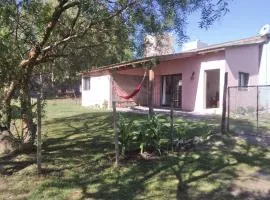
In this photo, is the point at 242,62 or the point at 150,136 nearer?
the point at 150,136

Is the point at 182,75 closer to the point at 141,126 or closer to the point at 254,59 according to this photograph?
the point at 254,59

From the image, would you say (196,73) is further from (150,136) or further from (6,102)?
(6,102)

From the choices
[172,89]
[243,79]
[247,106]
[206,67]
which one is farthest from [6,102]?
[172,89]

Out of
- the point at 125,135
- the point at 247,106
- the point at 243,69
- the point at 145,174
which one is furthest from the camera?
the point at 243,69

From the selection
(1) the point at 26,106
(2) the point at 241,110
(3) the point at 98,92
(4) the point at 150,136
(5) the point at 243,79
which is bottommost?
(4) the point at 150,136

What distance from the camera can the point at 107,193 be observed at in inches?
250

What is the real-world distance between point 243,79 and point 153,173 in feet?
43.7

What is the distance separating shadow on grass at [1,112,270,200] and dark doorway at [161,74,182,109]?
11.7m

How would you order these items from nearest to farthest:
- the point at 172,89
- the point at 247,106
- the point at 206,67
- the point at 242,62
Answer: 1. the point at 247,106
2. the point at 206,67
3. the point at 242,62
4. the point at 172,89

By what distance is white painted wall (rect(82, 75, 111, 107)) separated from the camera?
22.8 m

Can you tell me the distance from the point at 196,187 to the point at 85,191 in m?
1.90

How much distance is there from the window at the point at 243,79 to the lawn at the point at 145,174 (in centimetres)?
1003

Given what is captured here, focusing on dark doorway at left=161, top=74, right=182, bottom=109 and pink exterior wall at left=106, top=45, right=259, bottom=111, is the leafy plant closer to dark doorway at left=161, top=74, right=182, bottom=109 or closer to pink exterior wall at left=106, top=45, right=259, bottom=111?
pink exterior wall at left=106, top=45, right=259, bottom=111

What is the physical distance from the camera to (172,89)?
21609 mm
